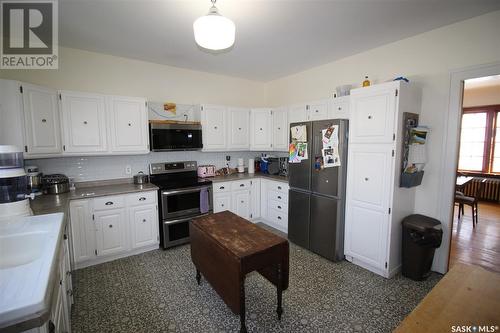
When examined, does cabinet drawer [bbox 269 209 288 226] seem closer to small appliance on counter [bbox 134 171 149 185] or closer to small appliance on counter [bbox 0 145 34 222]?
small appliance on counter [bbox 134 171 149 185]

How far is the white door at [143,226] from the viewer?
3.23m

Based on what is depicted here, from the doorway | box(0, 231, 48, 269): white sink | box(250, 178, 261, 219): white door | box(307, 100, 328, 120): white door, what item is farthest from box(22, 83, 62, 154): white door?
the doorway

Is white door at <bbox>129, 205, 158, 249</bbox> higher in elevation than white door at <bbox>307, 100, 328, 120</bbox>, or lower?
lower

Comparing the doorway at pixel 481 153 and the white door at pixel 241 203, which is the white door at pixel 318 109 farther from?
the doorway at pixel 481 153

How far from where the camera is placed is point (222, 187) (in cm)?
401

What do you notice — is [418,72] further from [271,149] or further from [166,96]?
[166,96]

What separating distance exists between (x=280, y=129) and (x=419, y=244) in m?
2.75

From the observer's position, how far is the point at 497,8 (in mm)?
2236

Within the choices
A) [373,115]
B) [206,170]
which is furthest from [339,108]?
[206,170]

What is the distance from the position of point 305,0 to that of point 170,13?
1318mm

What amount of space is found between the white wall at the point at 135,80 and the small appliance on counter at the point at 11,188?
1.69 meters

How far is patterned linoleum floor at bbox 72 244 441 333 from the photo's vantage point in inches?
80.9

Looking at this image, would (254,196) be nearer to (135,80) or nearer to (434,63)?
(135,80)

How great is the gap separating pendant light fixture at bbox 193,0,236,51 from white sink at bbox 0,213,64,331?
1685 millimetres
